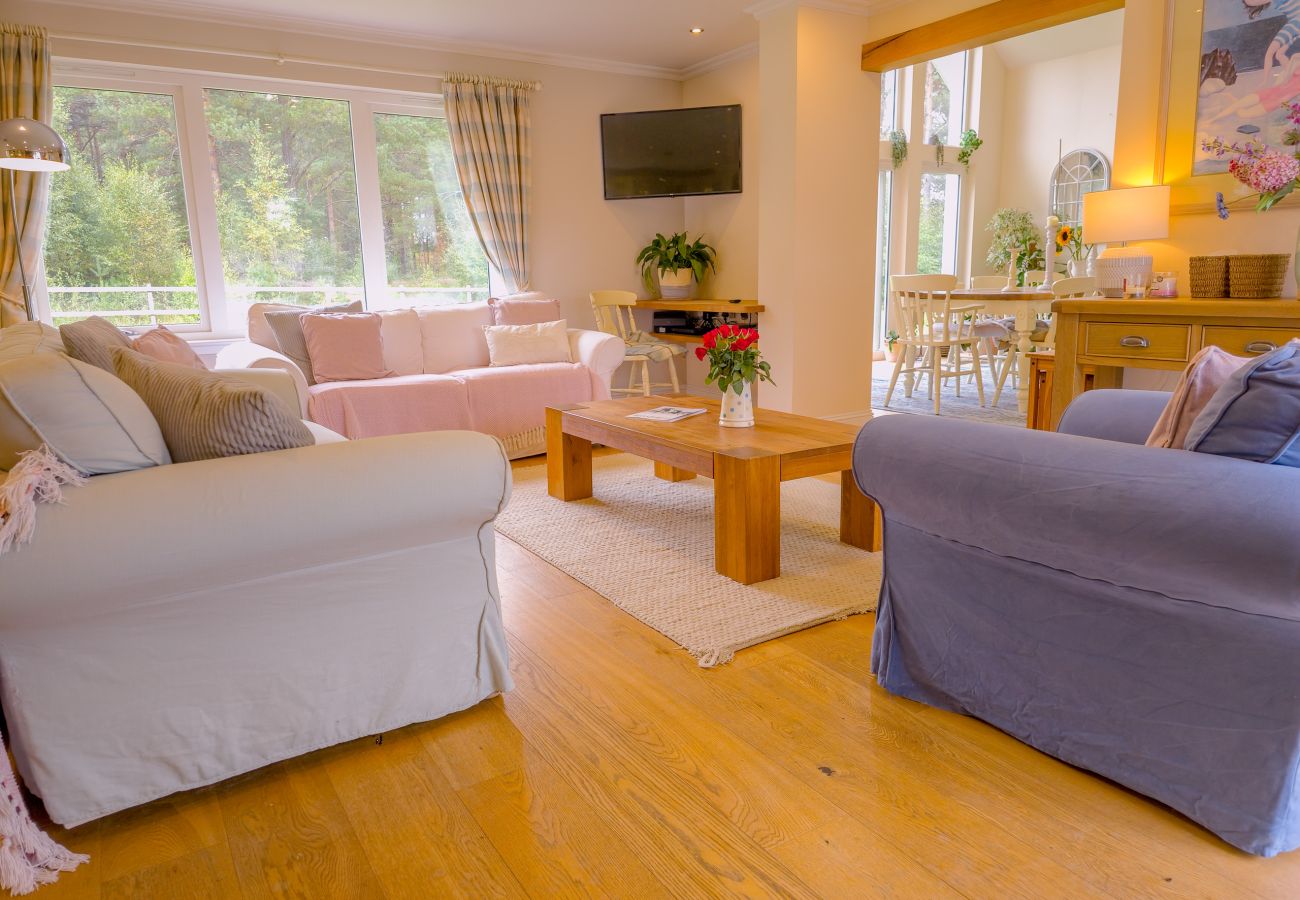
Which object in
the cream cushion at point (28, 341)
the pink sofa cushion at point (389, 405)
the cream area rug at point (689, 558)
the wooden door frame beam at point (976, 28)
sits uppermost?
the wooden door frame beam at point (976, 28)

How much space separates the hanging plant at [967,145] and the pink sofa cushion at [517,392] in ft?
21.4

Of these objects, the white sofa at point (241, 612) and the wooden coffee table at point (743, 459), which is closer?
the white sofa at point (241, 612)

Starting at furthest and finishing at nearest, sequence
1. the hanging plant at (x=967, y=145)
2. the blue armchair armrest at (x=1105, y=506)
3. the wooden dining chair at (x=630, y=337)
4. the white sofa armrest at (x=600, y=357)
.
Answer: the hanging plant at (x=967, y=145) < the wooden dining chair at (x=630, y=337) < the white sofa armrest at (x=600, y=357) < the blue armchair armrest at (x=1105, y=506)

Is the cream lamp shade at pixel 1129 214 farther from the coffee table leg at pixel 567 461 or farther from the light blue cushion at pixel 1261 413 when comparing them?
the coffee table leg at pixel 567 461

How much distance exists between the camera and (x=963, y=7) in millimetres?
4418

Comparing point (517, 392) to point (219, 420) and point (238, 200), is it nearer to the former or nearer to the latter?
point (238, 200)

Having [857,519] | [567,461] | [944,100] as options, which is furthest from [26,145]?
[944,100]

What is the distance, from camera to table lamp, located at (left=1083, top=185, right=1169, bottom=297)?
317cm

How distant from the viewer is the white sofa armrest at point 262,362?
367 centimetres

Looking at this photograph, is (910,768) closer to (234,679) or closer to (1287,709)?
(1287,709)

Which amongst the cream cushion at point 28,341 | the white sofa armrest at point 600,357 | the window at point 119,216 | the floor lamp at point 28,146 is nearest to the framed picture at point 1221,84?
the white sofa armrest at point 600,357

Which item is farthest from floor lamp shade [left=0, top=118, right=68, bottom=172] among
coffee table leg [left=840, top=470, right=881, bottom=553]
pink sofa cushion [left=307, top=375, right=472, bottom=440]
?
coffee table leg [left=840, top=470, right=881, bottom=553]

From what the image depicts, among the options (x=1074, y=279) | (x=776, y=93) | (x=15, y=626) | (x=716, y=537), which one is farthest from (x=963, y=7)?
(x=15, y=626)

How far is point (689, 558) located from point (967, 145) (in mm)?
8075
